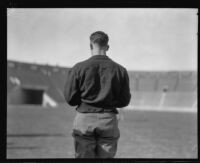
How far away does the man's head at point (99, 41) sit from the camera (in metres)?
3.37

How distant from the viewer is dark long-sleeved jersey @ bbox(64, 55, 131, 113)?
10.7 feet

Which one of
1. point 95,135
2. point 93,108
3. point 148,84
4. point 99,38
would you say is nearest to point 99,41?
point 99,38

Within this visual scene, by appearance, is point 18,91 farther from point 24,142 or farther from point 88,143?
point 88,143

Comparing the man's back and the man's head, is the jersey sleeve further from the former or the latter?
the man's head

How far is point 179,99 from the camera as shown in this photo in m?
67.4

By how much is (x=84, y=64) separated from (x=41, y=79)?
55.7 m

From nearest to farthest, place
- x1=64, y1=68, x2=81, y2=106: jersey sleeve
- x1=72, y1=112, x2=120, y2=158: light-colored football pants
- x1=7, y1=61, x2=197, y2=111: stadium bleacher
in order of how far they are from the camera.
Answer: x1=72, y1=112, x2=120, y2=158: light-colored football pants → x1=64, y1=68, x2=81, y2=106: jersey sleeve → x1=7, y1=61, x2=197, y2=111: stadium bleacher

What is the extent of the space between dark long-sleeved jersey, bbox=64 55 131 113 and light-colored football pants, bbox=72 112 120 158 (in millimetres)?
70

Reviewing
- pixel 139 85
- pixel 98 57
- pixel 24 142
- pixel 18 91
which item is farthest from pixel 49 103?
pixel 98 57

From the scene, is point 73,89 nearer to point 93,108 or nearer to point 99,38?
point 93,108

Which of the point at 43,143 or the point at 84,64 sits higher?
the point at 84,64

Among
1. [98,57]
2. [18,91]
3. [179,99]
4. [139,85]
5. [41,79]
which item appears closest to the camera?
[98,57]

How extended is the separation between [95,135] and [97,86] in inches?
14.6

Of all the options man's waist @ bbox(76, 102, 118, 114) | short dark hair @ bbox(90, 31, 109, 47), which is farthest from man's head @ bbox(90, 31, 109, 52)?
man's waist @ bbox(76, 102, 118, 114)
